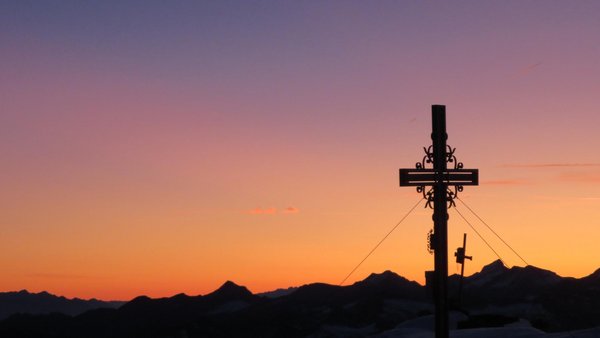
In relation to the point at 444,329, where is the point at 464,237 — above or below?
above

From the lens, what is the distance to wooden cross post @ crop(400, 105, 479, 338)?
28938 mm

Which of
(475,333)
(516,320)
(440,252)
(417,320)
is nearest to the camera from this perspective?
(440,252)

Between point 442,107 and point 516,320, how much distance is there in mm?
38174

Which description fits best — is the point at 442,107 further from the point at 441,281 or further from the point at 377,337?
the point at 377,337

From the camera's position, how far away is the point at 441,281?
28953 mm

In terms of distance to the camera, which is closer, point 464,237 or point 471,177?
point 471,177

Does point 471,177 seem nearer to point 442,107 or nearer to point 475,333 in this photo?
point 442,107

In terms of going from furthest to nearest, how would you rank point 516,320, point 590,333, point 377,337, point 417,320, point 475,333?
point 417,320
point 516,320
point 377,337
point 475,333
point 590,333

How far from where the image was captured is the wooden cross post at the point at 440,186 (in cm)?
2894

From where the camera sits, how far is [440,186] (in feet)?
95.8

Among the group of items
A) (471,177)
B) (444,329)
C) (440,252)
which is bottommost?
(444,329)

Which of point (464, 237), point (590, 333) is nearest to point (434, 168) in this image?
point (464, 237)

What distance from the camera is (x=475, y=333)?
52781 millimetres

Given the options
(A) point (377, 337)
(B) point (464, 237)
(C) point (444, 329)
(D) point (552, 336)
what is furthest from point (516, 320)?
(C) point (444, 329)
